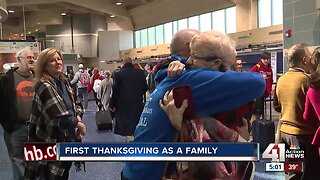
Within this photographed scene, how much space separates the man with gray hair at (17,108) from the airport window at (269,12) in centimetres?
1759

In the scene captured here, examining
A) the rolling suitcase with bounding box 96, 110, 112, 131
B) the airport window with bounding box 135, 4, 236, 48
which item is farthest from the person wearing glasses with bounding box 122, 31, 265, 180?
the airport window with bounding box 135, 4, 236, 48

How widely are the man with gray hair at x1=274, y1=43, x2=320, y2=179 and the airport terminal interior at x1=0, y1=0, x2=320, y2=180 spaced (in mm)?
2672

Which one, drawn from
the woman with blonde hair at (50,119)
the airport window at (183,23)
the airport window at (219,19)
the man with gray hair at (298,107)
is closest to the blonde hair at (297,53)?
the man with gray hair at (298,107)

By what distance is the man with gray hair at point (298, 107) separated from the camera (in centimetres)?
300

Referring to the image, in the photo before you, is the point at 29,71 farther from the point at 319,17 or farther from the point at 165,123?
the point at 319,17

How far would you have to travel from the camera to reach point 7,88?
3934 mm

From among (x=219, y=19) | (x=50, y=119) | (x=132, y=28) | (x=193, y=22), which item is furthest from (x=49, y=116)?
(x=132, y=28)

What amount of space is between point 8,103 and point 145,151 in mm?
2797

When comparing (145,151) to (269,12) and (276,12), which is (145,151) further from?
(269,12)

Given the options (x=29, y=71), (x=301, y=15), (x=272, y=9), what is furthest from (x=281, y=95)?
(x=272, y=9)

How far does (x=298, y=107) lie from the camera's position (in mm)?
3109

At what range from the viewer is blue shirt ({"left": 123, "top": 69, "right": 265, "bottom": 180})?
1.47 m

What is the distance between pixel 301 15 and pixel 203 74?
7071 mm

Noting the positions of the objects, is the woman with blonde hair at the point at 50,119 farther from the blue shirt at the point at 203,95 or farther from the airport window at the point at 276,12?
the airport window at the point at 276,12
